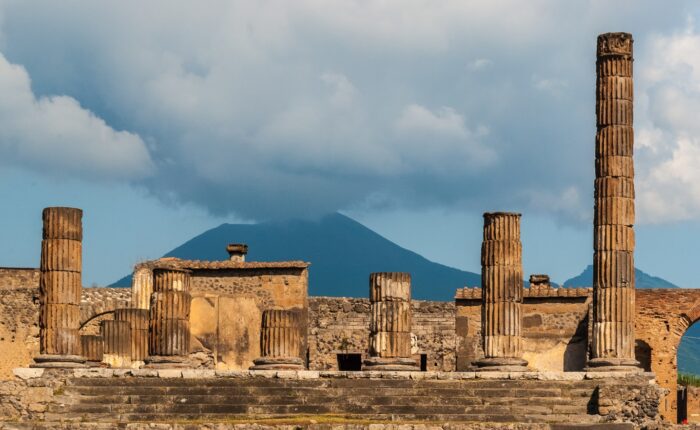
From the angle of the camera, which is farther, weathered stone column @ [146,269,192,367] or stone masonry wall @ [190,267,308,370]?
stone masonry wall @ [190,267,308,370]

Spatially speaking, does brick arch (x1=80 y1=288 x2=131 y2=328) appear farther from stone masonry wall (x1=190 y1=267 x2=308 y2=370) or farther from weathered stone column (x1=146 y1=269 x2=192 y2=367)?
weathered stone column (x1=146 y1=269 x2=192 y2=367)

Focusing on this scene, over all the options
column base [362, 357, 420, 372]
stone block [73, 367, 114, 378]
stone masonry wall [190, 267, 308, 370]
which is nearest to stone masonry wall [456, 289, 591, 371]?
stone masonry wall [190, 267, 308, 370]

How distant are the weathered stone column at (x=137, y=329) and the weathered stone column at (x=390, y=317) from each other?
5.93m

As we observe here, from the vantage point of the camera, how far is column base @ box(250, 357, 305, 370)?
32.7m

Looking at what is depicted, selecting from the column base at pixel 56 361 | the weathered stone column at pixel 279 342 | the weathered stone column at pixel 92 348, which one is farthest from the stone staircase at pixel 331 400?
the weathered stone column at pixel 92 348

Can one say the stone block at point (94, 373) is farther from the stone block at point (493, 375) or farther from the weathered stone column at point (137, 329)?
the stone block at point (493, 375)

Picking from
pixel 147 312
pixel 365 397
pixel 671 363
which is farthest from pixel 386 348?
pixel 671 363

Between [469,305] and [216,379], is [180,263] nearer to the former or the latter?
[469,305]

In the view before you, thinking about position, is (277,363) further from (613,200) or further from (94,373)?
(613,200)

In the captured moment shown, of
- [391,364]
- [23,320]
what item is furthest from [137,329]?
[23,320]

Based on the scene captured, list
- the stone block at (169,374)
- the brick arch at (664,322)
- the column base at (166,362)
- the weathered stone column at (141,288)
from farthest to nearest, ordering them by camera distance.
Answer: the brick arch at (664,322)
the weathered stone column at (141,288)
the column base at (166,362)
the stone block at (169,374)

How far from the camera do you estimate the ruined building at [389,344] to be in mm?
29359

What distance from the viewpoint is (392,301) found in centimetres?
3309

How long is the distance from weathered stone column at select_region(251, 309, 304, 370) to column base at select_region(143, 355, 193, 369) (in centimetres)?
141
